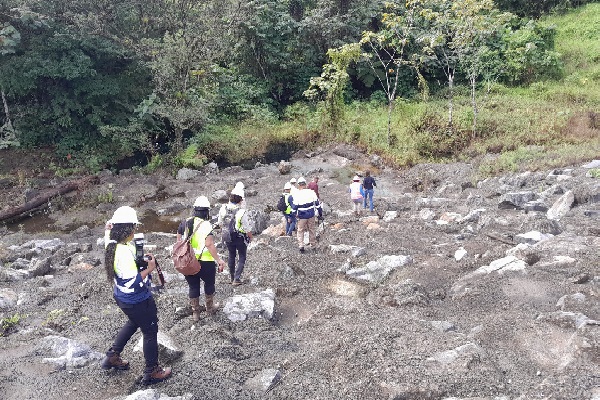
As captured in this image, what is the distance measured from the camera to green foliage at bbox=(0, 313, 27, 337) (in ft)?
24.7

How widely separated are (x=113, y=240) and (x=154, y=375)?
1600 millimetres

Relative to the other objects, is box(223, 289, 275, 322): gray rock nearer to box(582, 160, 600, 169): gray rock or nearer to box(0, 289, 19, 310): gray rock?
box(0, 289, 19, 310): gray rock

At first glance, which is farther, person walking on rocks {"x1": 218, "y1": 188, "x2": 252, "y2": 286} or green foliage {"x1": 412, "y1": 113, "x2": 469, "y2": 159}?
green foliage {"x1": 412, "y1": 113, "x2": 469, "y2": 159}

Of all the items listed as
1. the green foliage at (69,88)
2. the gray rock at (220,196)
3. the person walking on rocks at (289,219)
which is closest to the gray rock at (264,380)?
the person walking on rocks at (289,219)

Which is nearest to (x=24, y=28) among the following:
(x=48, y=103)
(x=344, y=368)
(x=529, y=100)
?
(x=48, y=103)

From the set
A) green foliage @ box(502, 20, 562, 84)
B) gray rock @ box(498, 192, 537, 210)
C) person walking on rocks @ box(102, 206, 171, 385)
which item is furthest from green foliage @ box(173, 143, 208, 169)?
person walking on rocks @ box(102, 206, 171, 385)

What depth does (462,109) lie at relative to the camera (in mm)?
22094

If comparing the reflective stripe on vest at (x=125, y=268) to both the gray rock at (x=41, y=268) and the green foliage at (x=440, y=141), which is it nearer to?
the gray rock at (x=41, y=268)

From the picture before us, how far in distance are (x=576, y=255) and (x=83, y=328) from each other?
805cm

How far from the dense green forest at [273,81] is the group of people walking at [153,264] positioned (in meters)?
11.4

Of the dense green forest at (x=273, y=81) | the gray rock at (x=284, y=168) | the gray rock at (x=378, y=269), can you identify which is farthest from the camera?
the gray rock at (x=284, y=168)

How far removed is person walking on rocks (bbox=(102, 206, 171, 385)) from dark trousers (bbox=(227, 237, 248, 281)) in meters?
3.02

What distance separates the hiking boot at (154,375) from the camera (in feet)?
18.3

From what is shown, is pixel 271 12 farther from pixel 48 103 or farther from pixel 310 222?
pixel 310 222
